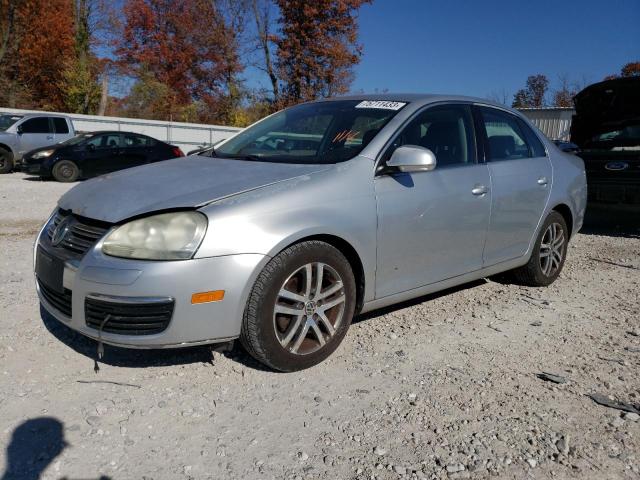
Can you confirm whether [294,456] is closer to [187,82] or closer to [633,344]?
[633,344]

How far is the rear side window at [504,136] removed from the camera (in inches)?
172

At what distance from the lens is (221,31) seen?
31.4 m

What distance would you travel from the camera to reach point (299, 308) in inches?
122

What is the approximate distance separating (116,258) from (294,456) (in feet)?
4.14

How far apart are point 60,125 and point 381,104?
1516 centimetres

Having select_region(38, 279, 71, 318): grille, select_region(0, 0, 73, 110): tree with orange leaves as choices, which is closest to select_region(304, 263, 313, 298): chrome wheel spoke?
select_region(38, 279, 71, 318): grille

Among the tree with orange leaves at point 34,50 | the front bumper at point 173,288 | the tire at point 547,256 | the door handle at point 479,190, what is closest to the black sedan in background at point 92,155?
the tire at point 547,256

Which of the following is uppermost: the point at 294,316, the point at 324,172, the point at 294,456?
the point at 324,172

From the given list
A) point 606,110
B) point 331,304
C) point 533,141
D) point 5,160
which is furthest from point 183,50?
point 331,304

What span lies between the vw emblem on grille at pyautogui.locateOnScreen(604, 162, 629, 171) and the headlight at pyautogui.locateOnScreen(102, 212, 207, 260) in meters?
6.44

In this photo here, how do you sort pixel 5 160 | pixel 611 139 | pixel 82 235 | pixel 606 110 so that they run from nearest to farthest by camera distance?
pixel 82 235 < pixel 611 139 < pixel 606 110 < pixel 5 160

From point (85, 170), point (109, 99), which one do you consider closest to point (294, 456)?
point (85, 170)

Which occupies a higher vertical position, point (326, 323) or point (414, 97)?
point (414, 97)

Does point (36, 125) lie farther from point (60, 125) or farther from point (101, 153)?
point (101, 153)
